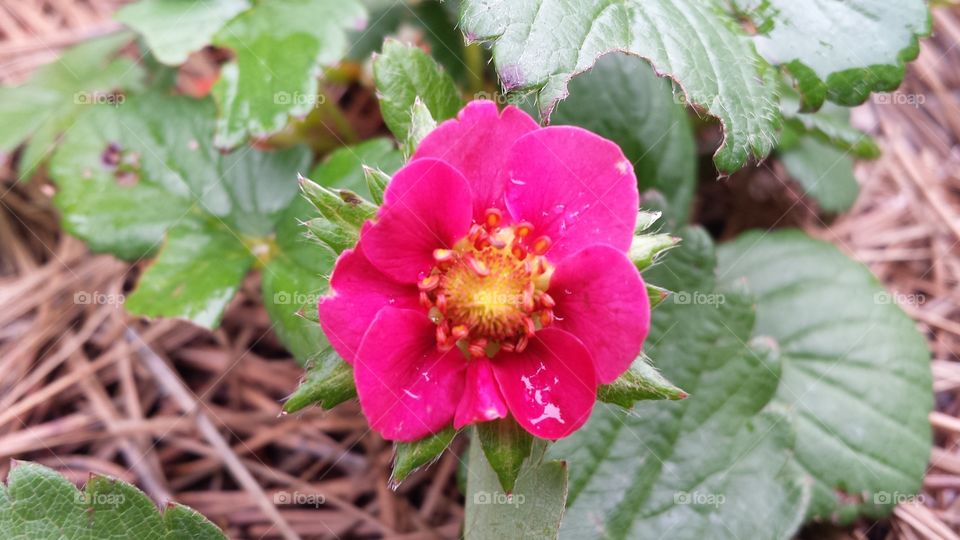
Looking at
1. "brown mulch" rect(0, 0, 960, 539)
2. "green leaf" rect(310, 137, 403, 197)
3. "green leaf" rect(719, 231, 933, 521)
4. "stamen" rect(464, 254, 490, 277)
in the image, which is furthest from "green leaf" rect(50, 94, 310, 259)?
"green leaf" rect(719, 231, 933, 521)

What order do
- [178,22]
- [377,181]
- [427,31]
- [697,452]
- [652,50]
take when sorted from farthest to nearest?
[427,31]
[178,22]
[697,452]
[652,50]
[377,181]

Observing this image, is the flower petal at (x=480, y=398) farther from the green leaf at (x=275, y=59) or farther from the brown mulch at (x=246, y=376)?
the green leaf at (x=275, y=59)

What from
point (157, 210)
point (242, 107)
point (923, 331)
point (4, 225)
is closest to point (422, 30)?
point (242, 107)

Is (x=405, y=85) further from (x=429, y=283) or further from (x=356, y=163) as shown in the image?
(x=429, y=283)

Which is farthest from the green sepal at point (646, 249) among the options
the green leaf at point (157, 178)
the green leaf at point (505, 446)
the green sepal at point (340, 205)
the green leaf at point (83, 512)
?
the green leaf at point (157, 178)

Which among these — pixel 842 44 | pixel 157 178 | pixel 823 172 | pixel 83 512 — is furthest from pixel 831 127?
pixel 83 512

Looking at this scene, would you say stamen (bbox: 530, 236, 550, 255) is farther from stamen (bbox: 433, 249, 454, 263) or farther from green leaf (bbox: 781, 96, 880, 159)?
green leaf (bbox: 781, 96, 880, 159)
